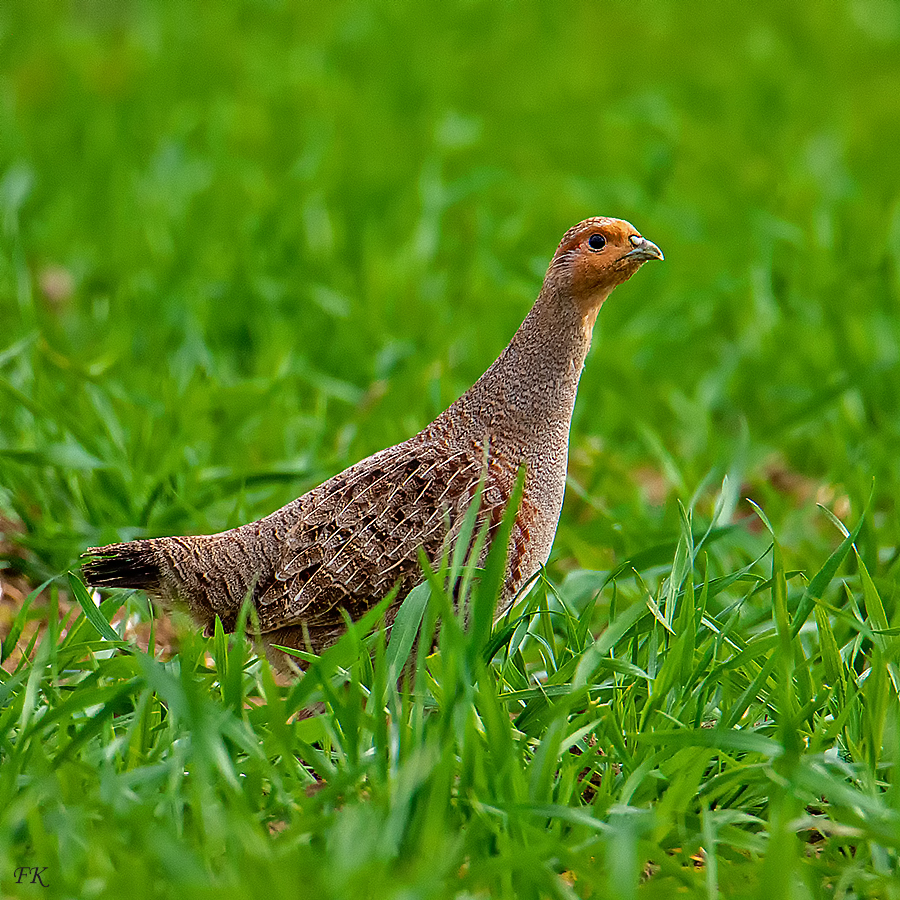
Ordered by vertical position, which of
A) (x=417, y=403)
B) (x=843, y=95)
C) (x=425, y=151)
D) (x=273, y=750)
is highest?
(x=843, y=95)

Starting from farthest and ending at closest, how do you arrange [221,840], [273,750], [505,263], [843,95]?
[843,95]
[505,263]
[273,750]
[221,840]

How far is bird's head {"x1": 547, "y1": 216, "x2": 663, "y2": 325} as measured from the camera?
354 centimetres

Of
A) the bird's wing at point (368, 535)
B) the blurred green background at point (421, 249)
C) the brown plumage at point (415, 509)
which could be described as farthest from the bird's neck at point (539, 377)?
the blurred green background at point (421, 249)

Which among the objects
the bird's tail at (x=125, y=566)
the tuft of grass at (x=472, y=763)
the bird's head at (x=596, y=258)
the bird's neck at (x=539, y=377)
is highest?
the bird's head at (x=596, y=258)

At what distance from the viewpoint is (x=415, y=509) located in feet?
11.2

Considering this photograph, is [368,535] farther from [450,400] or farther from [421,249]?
[421,249]

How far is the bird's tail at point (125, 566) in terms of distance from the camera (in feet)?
10.8

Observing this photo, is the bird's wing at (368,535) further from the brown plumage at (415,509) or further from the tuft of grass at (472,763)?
the tuft of grass at (472,763)

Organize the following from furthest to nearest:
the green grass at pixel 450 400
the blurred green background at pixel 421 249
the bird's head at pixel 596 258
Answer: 1. the blurred green background at pixel 421 249
2. the bird's head at pixel 596 258
3. the green grass at pixel 450 400

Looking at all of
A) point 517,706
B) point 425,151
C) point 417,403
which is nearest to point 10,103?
point 425,151

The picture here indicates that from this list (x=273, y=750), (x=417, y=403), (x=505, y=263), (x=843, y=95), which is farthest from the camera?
(x=843, y=95)

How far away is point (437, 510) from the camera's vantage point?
3416mm

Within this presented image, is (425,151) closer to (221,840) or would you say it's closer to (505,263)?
(505,263)

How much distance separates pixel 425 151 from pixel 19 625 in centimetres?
512
